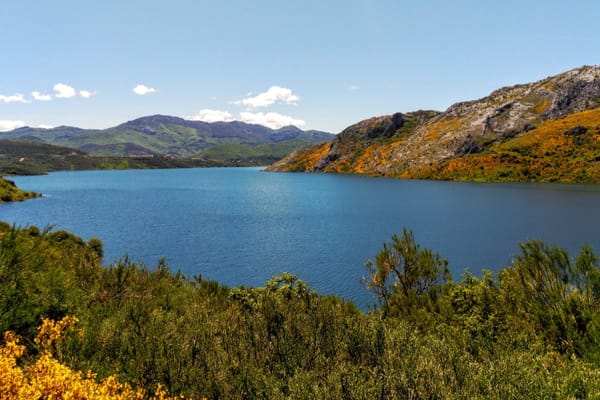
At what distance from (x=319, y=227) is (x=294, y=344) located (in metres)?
74.1

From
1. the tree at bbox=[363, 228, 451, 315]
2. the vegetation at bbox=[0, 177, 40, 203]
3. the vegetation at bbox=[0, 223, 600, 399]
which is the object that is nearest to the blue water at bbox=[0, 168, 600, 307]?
the tree at bbox=[363, 228, 451, 315]

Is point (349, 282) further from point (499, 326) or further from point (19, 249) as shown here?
point (19, 249)

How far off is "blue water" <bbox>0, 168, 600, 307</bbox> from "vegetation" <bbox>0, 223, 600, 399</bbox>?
22639 mm

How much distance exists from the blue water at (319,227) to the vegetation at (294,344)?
891 inches

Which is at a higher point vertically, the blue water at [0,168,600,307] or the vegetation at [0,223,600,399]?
the vegetation at [0,223,600,399]

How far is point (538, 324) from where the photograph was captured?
2541 cm

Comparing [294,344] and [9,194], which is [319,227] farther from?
[9,194]

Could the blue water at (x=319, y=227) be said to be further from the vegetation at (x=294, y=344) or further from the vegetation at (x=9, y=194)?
the vegetation at (x=294, y=344)

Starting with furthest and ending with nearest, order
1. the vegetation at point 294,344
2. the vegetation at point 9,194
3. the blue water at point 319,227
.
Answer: the vegetation at point 9,194, the blue water at point 319,227, the vegetation at point 294,344

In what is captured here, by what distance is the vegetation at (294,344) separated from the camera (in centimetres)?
1340

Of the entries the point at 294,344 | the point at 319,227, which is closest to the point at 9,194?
the point at 319,227

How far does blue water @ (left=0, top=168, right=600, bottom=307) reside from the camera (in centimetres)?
6128

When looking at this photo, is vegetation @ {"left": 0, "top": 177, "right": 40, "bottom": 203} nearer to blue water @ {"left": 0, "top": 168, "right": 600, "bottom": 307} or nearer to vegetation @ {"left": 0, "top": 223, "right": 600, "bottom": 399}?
blue water @ {"left": 0, "top": 168, "right": 600, "bottom": 307}

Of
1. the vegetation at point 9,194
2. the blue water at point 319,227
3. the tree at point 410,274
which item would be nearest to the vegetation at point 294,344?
the tree at point 410,274
